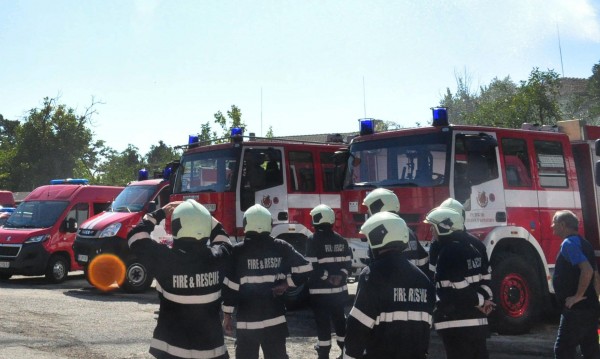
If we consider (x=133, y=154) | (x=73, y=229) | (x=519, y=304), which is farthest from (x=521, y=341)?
(x=133, y=154)

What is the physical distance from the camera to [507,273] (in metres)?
9.17

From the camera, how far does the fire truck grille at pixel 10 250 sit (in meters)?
16.0

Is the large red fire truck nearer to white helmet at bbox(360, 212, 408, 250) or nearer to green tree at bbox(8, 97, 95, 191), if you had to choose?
white helmet at bbox(360, 212, 408, 250)

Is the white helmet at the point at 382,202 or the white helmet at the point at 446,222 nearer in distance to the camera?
the white helmet at the point at 446,222

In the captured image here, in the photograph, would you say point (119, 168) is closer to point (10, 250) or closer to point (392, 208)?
point (10, 250)

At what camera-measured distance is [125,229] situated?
14.5 metres

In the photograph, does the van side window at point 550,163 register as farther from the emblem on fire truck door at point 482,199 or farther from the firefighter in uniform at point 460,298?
the firefighter in uniform at point 460,298

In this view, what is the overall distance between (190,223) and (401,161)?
18.0 ft

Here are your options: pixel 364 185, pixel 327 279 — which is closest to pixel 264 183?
pixel 364 185

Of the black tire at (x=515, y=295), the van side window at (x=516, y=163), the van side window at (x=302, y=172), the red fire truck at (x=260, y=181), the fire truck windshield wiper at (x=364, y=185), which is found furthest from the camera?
the van side window at (x=302, y=172)

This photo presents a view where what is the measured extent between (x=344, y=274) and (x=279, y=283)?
192 centimetres

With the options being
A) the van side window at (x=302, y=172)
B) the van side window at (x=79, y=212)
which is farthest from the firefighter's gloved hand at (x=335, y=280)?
the van side window at (x=79, y=212)

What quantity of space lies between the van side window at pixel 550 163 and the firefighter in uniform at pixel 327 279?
397 centimetres

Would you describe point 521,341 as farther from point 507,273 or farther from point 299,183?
point 299,183
